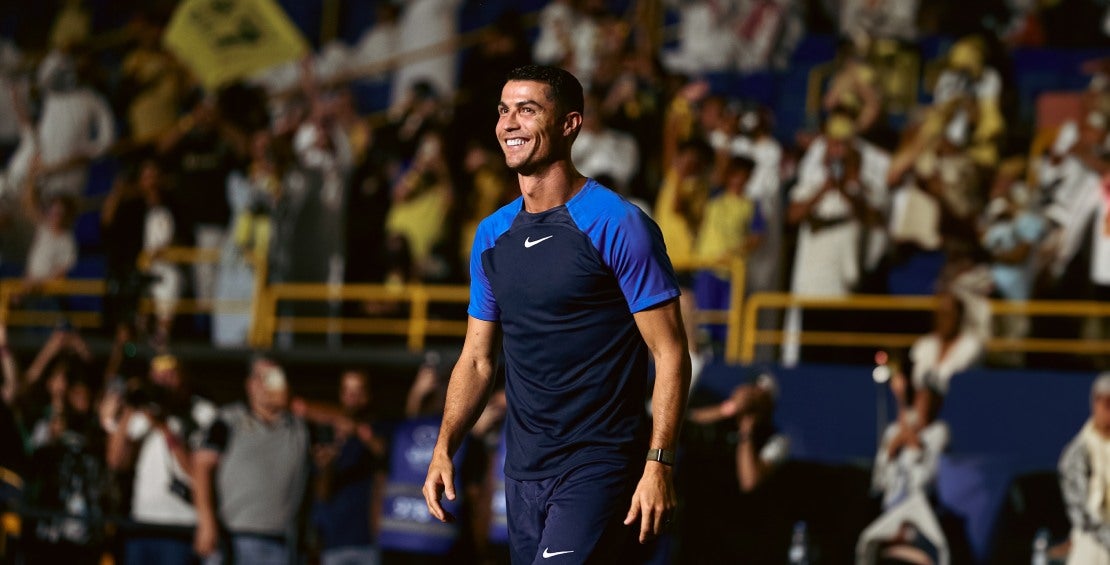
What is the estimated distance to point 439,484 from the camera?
5484mm

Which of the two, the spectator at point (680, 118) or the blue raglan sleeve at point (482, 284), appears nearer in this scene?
the blue raglan sleeve at point (482, 284)

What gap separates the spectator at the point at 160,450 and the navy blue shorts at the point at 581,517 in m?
6.66

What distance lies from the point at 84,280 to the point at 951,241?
9480 millimetres

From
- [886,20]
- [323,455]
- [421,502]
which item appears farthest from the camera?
[886,20]

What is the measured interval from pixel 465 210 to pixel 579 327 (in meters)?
8.51

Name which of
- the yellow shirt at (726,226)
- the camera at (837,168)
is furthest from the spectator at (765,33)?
the camera at (837,168)

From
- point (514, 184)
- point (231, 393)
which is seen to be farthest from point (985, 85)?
point (231, 393)

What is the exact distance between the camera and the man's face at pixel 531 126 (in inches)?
209

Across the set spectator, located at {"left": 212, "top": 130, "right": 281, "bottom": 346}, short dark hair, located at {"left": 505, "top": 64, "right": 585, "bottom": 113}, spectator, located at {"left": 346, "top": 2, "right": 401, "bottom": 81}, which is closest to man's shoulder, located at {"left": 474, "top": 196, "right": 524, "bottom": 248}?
short dark hair, located at {"left": 505, "top": 64, "right": 585, "bottom": 113}

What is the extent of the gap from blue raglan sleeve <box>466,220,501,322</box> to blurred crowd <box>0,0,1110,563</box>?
5.08 m

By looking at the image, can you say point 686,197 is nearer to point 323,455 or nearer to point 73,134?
point 323,455

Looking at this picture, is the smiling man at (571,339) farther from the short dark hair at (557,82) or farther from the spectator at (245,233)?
the spectator at (245,233)

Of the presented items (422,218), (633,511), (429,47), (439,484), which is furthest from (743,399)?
(429,47)

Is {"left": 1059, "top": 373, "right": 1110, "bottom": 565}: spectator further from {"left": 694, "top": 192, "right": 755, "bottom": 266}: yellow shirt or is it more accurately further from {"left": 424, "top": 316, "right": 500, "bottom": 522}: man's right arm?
{"left": 424, "top": 316, "right": 500, "bottom": 522}: man's right arm
